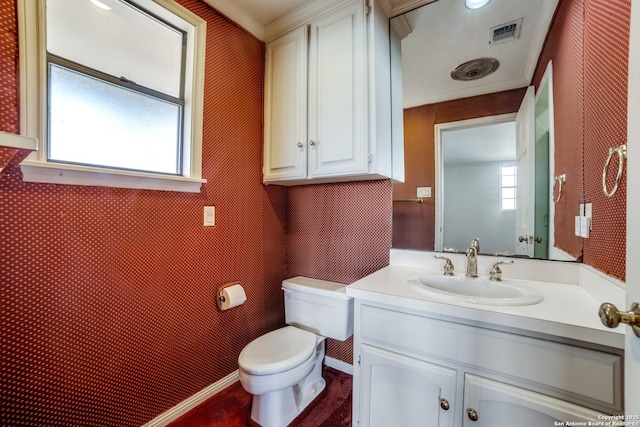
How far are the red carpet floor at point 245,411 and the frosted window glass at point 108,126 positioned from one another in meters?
1.40

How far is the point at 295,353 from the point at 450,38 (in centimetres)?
200

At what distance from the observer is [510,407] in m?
0.82

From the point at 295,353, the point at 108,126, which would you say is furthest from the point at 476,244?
the point at 108,126

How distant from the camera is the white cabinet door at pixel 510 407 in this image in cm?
75

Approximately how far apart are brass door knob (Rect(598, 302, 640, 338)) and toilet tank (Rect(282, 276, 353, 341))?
1134 mm

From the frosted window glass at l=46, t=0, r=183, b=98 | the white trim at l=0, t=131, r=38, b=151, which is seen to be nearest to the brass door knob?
the white trim at l=0, t=131, r=38, b=151

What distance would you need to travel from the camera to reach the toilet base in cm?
132

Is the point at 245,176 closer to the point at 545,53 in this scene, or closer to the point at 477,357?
the point at 477,357

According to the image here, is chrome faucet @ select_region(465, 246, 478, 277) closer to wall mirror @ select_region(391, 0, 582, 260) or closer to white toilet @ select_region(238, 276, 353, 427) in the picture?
wall mirror @ select_region(391, 0, 582, 260)

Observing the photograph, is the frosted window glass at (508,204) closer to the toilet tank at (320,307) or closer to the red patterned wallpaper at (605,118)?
the red patterned wallpaper at (605,118)

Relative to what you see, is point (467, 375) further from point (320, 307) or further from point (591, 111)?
point (591, 111)

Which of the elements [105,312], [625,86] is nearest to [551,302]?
[625,86]

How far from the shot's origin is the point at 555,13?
1.25 metres

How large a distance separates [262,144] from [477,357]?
5.67ft
